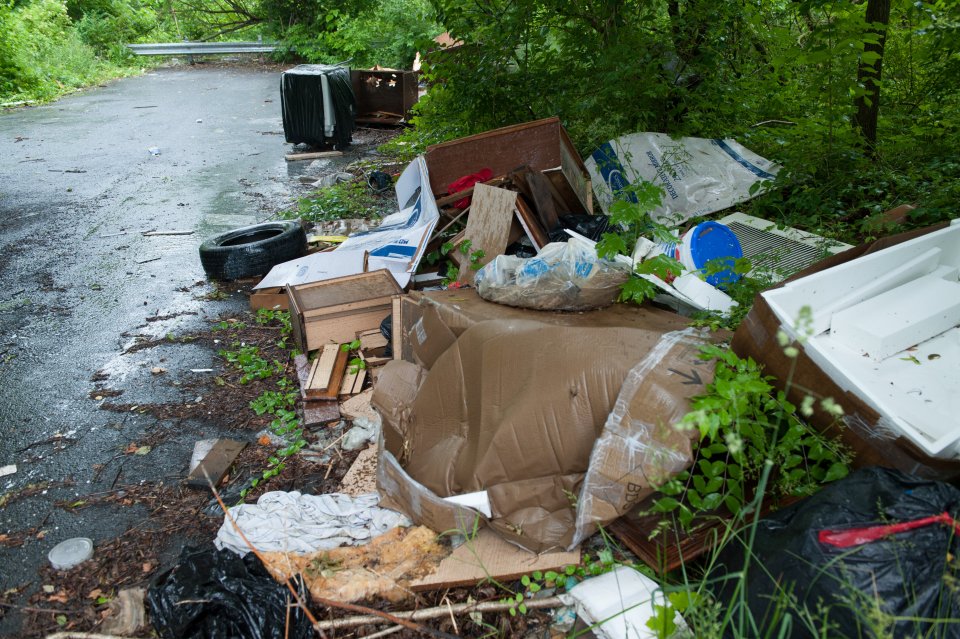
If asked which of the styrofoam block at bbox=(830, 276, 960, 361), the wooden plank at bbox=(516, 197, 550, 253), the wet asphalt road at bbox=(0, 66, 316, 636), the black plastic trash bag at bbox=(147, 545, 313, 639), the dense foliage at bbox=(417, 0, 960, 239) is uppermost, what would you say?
the dense foliage at bbox=(417, 0, 960, 239)

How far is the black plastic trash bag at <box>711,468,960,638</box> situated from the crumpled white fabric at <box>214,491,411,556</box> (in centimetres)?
133

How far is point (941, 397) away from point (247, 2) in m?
20.1

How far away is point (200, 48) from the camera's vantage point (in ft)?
54.9

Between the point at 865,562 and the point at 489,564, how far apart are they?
1.17m

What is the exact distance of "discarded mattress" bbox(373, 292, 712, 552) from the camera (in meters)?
2.07

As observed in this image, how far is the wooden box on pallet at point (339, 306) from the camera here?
3789mm

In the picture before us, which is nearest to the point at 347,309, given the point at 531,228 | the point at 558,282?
the point at 531,228

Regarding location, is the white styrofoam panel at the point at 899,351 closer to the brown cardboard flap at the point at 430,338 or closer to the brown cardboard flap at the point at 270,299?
the brown cardboard flap at the point at 430,338

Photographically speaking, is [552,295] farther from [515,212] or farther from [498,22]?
[498,22]

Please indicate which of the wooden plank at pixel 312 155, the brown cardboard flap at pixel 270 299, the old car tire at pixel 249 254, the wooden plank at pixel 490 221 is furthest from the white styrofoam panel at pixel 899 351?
the wooden plank at pixel 312 155

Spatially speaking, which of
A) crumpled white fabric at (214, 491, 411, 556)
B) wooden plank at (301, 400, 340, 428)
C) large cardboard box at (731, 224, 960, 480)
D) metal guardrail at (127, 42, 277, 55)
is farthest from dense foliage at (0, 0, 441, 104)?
large cardboard box at (731, 224, 960, 480)

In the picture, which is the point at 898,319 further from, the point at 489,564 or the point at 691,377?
the point at 489,564

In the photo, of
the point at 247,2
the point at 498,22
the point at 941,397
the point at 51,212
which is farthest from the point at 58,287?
the point at 247,2

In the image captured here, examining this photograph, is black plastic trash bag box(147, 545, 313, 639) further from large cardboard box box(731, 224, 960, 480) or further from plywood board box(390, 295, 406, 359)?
large cardboard box box(731, 224, 960, 480)
